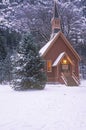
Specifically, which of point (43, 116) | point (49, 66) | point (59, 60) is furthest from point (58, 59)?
point (43, 116)

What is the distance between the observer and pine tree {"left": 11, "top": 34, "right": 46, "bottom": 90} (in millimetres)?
20047

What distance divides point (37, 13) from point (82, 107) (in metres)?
29.5

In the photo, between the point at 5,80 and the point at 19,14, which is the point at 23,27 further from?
the point at 5,80

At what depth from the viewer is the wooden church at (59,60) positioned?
31.1m

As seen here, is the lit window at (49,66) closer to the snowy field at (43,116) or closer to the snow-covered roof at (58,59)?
the snow-covered roof at (58,59)

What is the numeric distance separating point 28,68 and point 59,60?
10326 mm

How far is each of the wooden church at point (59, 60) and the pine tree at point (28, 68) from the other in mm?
9454

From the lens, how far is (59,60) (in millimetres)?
30625

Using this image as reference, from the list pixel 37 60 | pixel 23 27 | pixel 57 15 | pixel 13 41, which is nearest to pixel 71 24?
pixel 57 15

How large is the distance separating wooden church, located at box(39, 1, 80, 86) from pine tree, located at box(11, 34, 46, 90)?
9.45 meters

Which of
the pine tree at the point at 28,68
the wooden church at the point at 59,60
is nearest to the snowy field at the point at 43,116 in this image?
the pine tree at the point at 28,68

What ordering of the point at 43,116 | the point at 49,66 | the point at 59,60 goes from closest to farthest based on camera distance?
the point at 43,116
the point at 59,60
the point at 49,66

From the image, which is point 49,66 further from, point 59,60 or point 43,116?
point 43,116

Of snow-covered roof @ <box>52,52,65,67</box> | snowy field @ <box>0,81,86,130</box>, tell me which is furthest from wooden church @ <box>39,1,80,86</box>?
snowy field @ <box>0,81,86,130</box>
